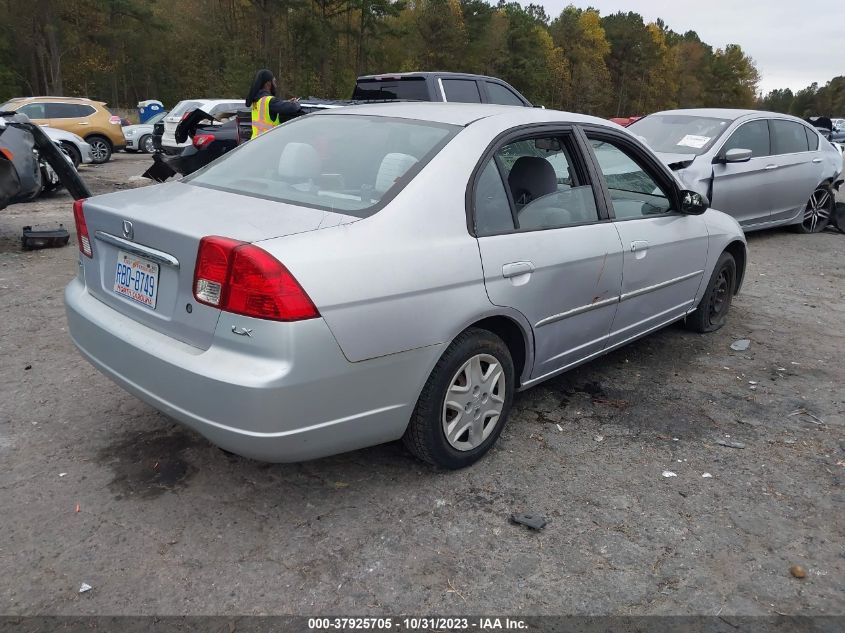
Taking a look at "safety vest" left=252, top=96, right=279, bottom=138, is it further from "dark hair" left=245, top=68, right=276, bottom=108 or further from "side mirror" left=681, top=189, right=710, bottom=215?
"side mirror" left=681, top=189, right=710, bottom=215

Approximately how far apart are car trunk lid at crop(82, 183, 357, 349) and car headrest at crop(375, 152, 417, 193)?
0.33 meters

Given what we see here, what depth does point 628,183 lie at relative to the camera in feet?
14.3

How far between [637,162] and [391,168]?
1.99 metres

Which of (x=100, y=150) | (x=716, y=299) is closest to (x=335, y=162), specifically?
(x=716, y=299)

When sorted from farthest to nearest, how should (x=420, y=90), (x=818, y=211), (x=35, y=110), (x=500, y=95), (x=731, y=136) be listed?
(x=35, y=110) < (x=500, y=95) < (x=818, y=211) < (x=420, y=90) < (x=731, y=136)

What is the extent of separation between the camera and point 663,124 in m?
9.00

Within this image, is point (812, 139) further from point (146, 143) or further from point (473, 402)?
point (146, 143)

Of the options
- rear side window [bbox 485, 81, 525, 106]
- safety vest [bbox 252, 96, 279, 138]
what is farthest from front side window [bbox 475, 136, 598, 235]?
rear side window [bbox 485, 81, 525, 106]

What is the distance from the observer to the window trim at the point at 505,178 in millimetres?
3078

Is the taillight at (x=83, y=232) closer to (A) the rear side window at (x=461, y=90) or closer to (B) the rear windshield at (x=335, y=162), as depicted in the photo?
(B) the rear windshield at (x=335, y=162)

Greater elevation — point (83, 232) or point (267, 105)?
point (267, 105)

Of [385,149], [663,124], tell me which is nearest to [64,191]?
[663,124]

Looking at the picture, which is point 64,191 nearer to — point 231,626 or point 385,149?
point 385,149

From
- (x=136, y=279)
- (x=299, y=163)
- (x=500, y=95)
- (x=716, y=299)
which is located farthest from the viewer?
(x=500, y=95)
